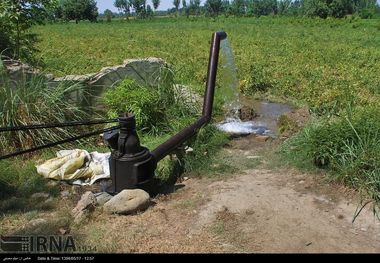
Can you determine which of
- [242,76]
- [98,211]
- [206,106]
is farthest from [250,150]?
[242,76]

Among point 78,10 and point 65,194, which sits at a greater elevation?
point 78,10

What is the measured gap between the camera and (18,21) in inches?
242

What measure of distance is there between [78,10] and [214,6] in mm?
27993

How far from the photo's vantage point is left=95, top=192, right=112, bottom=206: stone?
3273 mm

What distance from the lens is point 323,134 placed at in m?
3.79

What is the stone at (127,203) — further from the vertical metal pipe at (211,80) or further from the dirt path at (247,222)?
the vertical metal pipe at (211,80)

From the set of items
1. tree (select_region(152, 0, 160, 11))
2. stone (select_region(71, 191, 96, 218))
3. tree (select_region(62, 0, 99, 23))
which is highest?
tree (select_region(152, 0, 160, 11))

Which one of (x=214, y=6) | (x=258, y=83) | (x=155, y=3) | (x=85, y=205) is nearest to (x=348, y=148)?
(x=85, y=205)

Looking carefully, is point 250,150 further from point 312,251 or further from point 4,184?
point 4,184

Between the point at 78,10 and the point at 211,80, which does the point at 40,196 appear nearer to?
the point at 211,80

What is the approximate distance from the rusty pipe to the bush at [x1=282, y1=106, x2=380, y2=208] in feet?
3.37

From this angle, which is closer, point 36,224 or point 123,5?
point 36,224

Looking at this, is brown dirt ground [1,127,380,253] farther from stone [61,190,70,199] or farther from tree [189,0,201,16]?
tree [189,0,201,16]

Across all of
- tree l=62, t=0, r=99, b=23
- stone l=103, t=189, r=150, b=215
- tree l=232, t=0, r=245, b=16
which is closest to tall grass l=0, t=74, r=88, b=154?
stone l=103, t=189, r=150, b=215
